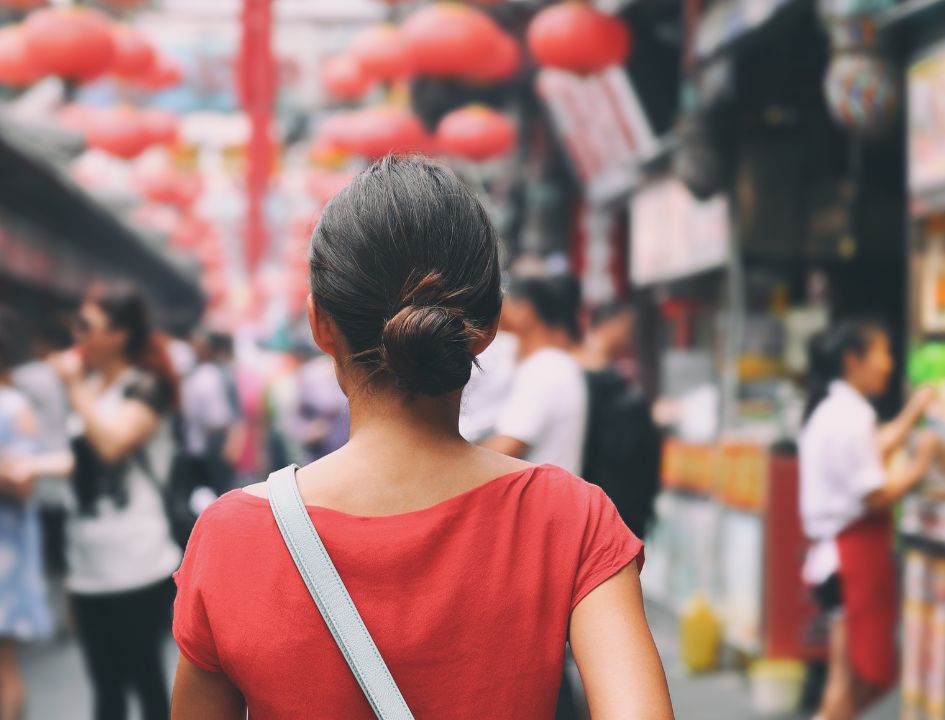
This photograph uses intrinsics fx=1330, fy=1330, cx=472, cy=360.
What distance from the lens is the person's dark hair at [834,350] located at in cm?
506

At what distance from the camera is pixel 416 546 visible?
57.8 inches

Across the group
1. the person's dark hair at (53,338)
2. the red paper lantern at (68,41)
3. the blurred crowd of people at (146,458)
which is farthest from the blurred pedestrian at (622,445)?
the person's dark hair at (53,338)

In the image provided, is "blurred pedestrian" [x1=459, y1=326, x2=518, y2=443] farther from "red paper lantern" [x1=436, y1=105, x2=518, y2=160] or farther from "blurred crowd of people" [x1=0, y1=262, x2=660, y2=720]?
"red paper lantern" [x1=436, y1=105, x2=518, y2=160]

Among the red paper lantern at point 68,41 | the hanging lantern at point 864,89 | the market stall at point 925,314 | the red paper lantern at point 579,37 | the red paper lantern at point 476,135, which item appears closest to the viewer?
the market stall at point 925,314

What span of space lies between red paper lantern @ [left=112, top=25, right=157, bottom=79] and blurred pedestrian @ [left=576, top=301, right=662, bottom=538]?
4552mm

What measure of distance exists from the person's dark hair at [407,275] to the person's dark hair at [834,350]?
3784 millimetres

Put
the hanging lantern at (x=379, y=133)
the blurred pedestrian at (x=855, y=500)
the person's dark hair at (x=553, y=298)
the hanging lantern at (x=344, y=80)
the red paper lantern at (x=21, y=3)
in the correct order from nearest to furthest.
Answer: the person's dark hair at (x=553, y=298), the blurred pedestrian at (x=855, y=500), the red paper lantern at (x=21, y=3), the hanging lantern at (x=379, y=133), the hanging lantern at (x=344, y=80)

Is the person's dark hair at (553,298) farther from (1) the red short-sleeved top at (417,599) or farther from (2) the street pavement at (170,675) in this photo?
(1) the red short-sleeved top at (417,599)

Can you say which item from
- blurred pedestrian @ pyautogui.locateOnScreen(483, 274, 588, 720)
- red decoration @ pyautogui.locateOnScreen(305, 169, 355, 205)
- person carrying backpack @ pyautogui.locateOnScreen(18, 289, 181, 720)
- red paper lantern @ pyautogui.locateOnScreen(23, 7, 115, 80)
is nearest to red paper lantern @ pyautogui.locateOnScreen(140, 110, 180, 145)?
red paper lantern @ pyautogui.locateOnScreen(23, 7, 115, 80)

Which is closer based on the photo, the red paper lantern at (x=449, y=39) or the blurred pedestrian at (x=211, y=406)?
the red paper lantern at (x=449, y=39)

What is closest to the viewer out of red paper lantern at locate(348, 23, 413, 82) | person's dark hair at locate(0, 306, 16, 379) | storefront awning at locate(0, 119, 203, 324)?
person's dark hair at locate(0, 306, 16, 379)

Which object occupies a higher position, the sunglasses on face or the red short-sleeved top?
the red short-sleeved top

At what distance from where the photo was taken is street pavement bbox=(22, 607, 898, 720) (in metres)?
6.32

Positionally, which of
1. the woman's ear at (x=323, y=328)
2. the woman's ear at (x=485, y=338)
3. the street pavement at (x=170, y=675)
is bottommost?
the street pavement at (x=170, y=675)
